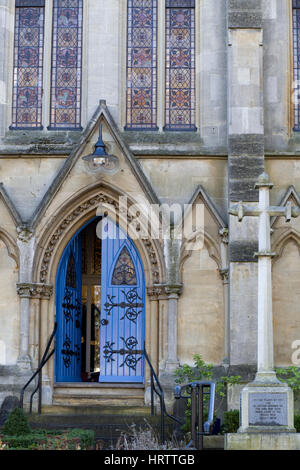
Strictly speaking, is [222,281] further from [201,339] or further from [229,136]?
[229,136]

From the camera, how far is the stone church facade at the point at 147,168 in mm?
15875

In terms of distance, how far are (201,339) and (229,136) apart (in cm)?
352

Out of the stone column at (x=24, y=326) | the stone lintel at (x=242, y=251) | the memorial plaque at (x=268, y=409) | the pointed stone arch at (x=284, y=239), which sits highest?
the pointed stone arch at (x=284, y=239)

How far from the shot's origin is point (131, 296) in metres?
16.5

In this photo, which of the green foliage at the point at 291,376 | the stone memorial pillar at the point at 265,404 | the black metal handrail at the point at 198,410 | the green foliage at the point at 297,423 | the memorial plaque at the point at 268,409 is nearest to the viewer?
the black metal handrail at the point at 198,410

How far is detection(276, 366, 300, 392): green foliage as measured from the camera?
1523 cm

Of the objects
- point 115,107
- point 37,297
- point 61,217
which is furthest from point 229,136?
point 37,297

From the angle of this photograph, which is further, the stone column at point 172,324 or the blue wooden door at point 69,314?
the blue wooden door at point 69,314

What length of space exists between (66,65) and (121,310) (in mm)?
4620

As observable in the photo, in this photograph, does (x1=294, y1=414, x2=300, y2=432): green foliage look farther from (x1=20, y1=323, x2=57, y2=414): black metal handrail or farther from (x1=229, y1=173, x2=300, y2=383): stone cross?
(x1=20, y1=323, x2=57, y2=414): black metal handrail

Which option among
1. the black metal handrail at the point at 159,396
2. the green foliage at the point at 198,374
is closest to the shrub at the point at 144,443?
the black metal handrail at the point at 159,396

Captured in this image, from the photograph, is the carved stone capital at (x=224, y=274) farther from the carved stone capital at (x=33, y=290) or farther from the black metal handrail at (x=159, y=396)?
the carved stone capital at (x=33, y=290)

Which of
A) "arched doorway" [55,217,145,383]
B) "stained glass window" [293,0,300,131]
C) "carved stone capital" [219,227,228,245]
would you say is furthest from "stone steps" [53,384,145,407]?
"stained glass window" [293,0,300,131]

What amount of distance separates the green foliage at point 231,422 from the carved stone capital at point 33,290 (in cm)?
395
